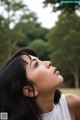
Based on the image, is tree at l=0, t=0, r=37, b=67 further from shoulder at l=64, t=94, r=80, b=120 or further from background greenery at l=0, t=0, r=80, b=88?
shoulder at l=64, t=94, r=80, b=120

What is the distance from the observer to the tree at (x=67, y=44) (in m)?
32.2

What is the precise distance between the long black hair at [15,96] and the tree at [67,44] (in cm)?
2975

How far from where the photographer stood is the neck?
1.85m

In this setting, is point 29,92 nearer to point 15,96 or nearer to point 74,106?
point 15,96

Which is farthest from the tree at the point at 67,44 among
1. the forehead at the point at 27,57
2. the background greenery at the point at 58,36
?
the forehead at the point at 27,57

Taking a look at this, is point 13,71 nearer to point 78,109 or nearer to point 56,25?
point 78,109

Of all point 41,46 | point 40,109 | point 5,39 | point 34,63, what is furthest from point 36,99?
point 41,46

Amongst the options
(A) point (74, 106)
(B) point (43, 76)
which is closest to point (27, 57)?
(B) point (43, 76)

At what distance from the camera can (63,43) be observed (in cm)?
3306

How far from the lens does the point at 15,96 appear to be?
71.6 inches

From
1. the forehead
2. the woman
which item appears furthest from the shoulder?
the forehead

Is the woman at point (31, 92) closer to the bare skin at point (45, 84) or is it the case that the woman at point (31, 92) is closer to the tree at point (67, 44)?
the bare skin at point (45, 84)

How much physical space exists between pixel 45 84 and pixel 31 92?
94mm

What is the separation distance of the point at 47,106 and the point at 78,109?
0.18 meters
